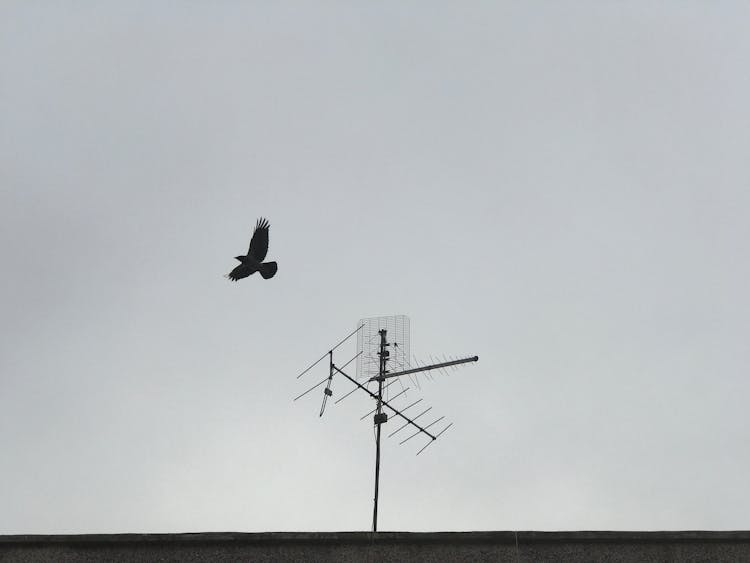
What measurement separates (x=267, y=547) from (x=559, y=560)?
301cm

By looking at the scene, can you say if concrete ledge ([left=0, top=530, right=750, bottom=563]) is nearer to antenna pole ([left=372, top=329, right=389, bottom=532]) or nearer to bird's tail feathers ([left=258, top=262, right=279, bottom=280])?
antenna pole ([left=372, top=329, right=389, bottom=532])

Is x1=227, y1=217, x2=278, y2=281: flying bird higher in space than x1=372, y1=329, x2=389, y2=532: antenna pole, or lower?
higher

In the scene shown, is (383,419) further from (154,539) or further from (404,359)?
(154,539)

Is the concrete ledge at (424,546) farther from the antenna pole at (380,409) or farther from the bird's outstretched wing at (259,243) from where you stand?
the bird's outstretched wing at (259,243)

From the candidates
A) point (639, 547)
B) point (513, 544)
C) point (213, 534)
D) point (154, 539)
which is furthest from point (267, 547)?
point (639, 547)

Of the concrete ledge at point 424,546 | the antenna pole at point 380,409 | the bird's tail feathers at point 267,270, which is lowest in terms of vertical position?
the concrete ledge at point 424,546

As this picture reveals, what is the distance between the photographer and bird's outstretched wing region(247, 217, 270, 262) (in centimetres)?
1316

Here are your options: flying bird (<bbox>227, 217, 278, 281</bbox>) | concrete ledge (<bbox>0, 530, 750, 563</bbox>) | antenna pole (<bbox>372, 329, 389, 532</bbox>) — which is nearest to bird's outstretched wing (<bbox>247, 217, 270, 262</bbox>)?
flying bird (<bbox>227, 217, 278, 281</bbox>)

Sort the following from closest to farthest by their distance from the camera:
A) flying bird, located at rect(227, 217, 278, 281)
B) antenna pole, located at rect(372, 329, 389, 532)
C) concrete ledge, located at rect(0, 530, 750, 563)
Result: 1. concrete ledge, located at rect(0, 530, 750, 563)
2. antenna pole, located at rect(372, 329, 389, 532)
3. flying bird, located at rect(227, 217, 278, 281)

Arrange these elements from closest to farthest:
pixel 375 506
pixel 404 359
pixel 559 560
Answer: pixel 559 560 < pixel 375 506 < pixel 404 359

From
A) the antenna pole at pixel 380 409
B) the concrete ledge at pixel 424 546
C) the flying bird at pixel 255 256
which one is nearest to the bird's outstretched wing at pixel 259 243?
the flying bird at pixel 255 256

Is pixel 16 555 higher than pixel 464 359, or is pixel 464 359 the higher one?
pixel 464 359

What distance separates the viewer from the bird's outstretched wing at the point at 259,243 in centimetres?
1316

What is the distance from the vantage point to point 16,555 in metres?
8.12
